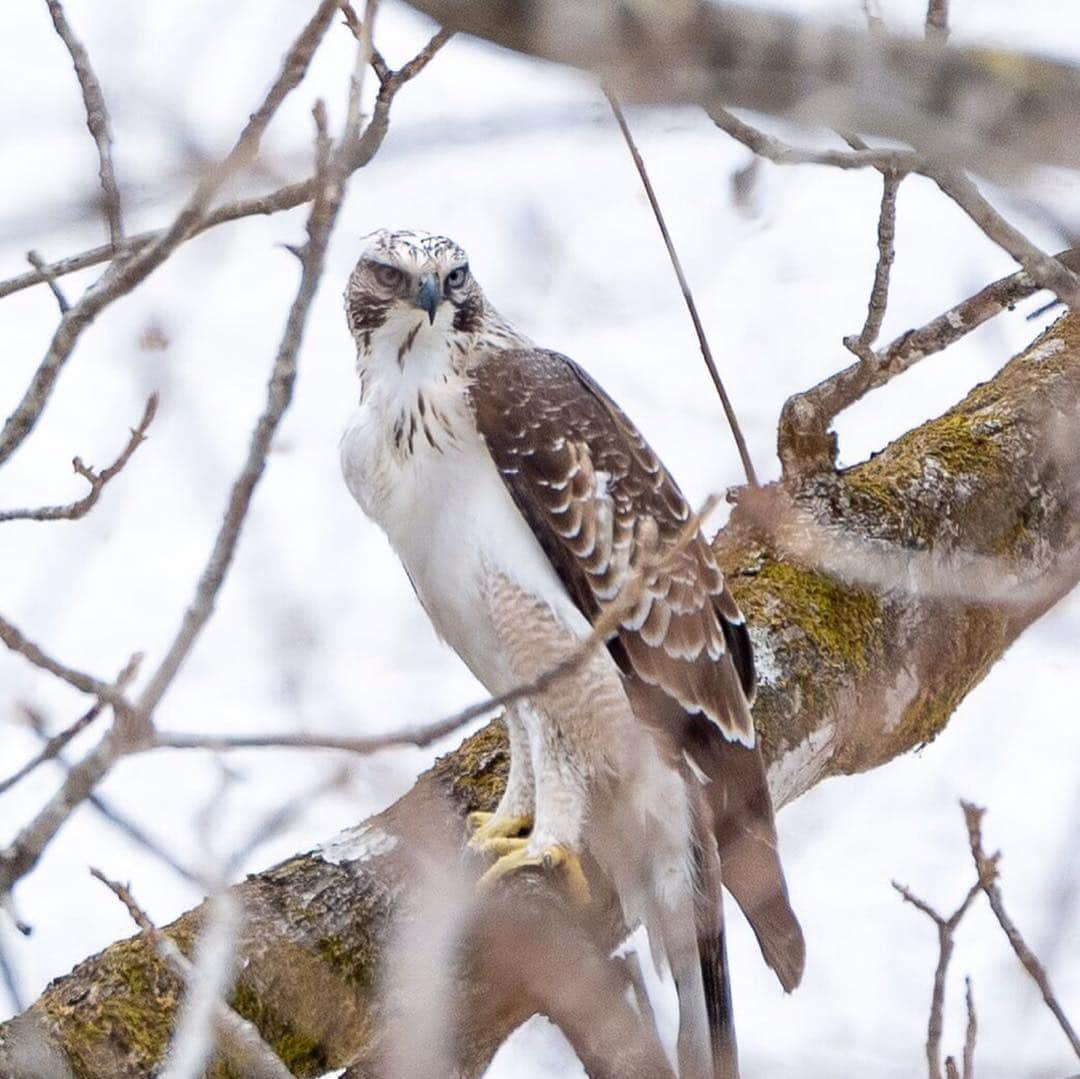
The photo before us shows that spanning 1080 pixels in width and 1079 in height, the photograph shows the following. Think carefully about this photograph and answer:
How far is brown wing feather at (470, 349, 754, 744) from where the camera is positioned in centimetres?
420

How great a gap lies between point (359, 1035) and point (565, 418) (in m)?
1.65

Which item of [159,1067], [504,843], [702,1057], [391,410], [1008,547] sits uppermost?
[391,410]

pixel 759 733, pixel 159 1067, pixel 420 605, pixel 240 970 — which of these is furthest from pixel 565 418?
pixel 159 1067

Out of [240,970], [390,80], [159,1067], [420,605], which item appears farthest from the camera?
[420,605]

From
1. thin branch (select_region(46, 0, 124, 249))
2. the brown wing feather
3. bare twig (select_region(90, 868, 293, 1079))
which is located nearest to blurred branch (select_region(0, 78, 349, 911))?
bare twig (select_region(90, 868, 293, 1079))

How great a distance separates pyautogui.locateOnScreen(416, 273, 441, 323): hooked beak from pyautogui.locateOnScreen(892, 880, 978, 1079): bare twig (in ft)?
6.73

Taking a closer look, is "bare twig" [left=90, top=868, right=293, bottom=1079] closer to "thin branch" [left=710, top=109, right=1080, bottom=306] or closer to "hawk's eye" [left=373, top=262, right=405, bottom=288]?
"thin branch" [left=710, top=109, right=1080, bottom=306]

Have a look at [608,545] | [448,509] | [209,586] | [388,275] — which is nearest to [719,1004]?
[608,545]

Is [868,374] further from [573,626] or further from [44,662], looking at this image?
[44,662]

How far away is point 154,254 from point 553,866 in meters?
2.30

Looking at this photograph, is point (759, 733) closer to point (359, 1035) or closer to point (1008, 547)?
point (1008, 547)

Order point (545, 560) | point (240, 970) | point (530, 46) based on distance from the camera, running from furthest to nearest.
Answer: point (545, 560) → point (240, 970) → point (530, 46)

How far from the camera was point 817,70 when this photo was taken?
116 centimetres

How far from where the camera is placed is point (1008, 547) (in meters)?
4.75
